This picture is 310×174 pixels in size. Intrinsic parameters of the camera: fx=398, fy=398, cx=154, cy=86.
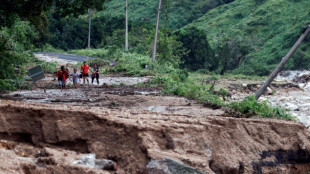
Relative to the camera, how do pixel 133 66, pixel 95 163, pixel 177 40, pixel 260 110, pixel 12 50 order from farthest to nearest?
pixel 177 40 < pixel 133 66 < pixel 12 50 < pixel 260 110 < pixel 95 163

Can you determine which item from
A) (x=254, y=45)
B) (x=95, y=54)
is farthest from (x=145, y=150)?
(x=254, y=45)

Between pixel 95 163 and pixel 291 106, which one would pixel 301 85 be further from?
pixel 95 163

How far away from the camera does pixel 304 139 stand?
8.04 metres

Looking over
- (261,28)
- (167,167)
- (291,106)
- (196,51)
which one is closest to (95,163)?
(167,167)

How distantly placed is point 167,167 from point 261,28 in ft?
198

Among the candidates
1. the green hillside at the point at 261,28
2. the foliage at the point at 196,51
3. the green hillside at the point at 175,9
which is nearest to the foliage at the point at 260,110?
the green hillside at the point at 261,28

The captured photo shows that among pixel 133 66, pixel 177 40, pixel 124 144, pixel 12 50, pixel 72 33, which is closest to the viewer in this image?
pixel 124 144

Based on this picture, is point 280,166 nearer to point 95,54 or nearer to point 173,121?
point 173,121

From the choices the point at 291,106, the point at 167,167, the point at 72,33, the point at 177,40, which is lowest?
the point at 291,106

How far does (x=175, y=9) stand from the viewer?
258 feet

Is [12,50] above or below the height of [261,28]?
below

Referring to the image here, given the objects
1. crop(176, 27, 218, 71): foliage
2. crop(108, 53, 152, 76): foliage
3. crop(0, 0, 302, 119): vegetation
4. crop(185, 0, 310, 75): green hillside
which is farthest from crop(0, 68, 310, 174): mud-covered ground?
crop(176, 27, 218, 71): foliage

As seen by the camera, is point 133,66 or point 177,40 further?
point 177,40

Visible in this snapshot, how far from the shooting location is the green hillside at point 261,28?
4866cm
